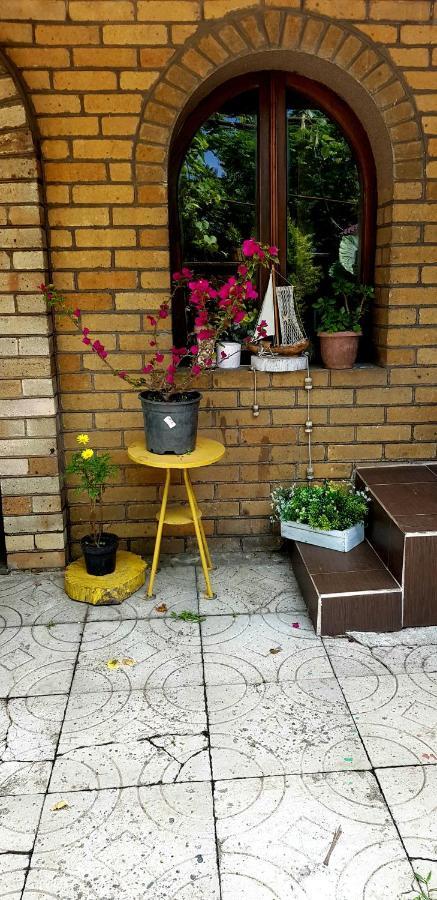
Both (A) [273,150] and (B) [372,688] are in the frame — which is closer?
(B) [372,688]

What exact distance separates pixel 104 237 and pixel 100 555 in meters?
1.57

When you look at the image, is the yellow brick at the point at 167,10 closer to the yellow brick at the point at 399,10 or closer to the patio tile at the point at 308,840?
the yellow brick at the point at 399,10

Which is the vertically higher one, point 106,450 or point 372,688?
point 106,450

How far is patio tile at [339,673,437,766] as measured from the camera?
2.35m

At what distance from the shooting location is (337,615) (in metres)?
3.06

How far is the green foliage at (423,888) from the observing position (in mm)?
1833

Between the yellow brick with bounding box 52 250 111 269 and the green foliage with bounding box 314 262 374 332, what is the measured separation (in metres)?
1.16

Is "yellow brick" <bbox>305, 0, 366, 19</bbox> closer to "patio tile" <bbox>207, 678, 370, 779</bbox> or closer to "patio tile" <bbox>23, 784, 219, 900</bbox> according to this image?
"patio tile" <bbox>207, 678, 370, 779</bbox>

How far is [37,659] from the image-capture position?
2938mm

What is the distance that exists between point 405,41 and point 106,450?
2.50 m

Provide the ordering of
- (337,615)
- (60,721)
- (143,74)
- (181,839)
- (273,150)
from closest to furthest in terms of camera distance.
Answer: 1. (181,839)
2. (60,721)
3. (337,615)
4. (143,74)
5. (273,150)

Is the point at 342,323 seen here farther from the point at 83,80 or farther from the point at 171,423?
the point at 83,80

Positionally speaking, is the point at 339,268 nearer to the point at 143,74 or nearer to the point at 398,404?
the point at 398,404

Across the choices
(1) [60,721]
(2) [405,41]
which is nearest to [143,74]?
(2) [405,41]
